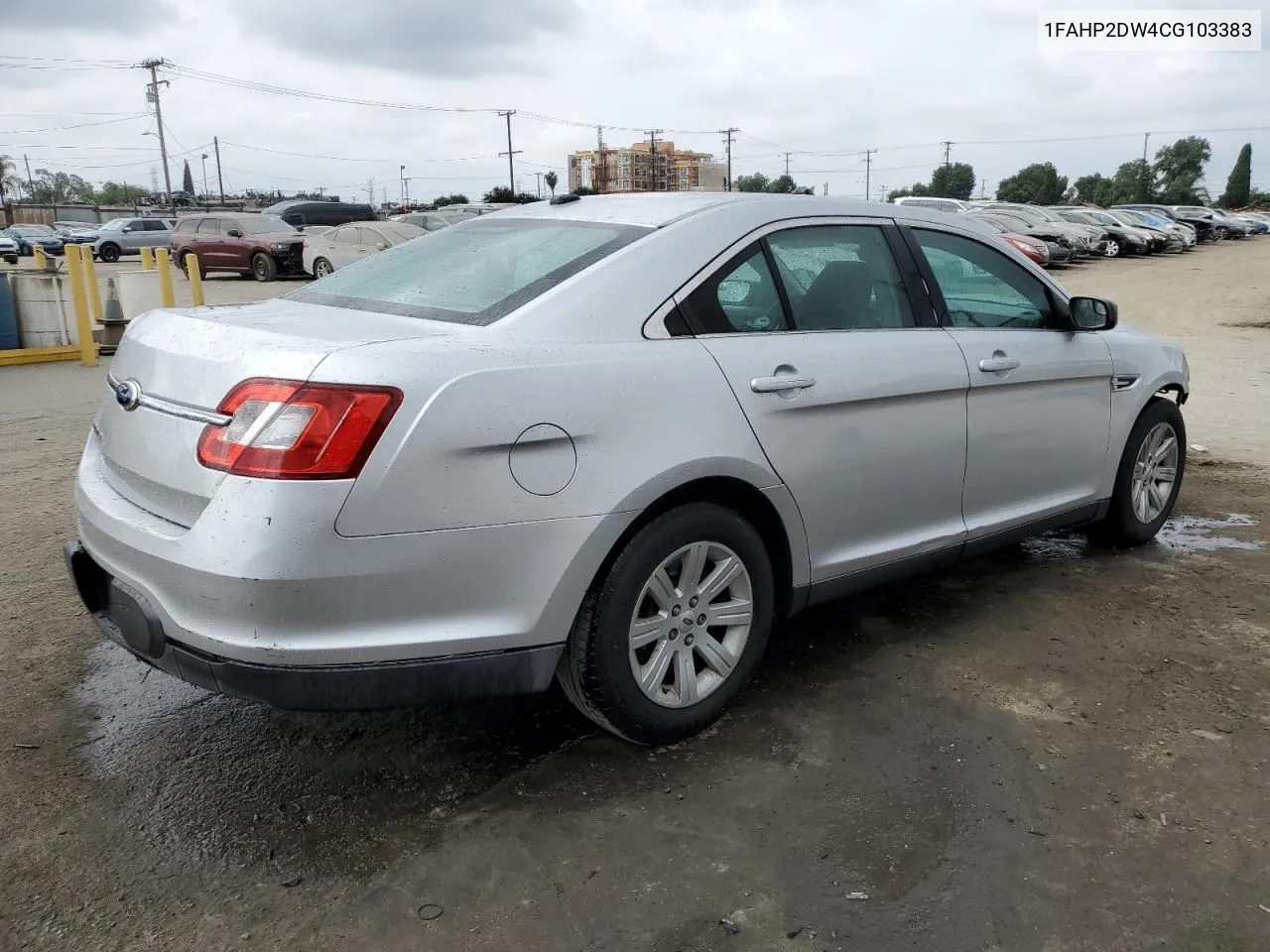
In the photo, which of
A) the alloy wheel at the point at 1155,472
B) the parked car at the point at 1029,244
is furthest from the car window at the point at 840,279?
the parked car at the point at 1029,244

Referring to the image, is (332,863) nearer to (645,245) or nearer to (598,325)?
(598,325)

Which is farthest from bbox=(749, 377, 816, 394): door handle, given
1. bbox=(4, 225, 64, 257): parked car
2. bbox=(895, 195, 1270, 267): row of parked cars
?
bbox=(4, 225, 64, 257): parked car

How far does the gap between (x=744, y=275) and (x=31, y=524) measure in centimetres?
403

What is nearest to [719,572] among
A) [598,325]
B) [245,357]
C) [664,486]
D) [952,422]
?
[664,486]

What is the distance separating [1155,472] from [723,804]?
326cm

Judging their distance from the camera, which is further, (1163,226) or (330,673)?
(1163,226)

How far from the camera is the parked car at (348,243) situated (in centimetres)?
2158

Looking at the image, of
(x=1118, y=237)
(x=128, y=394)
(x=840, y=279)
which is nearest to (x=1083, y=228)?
(x=1118, y=237)

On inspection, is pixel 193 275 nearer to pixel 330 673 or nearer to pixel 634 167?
pixel 330 673

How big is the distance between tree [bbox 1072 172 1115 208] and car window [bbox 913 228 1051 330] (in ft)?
354

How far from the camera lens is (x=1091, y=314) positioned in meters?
4.43

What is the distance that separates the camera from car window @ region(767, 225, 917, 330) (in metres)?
3.46

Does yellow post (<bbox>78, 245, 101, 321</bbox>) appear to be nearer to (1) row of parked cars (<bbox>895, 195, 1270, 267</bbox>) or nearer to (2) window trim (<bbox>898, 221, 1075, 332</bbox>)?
(2) window trim (<bbox>898, 221, 1075, 332</bbox>)

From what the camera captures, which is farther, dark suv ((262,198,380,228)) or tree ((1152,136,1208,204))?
tree ((1152,136,1208,204))
